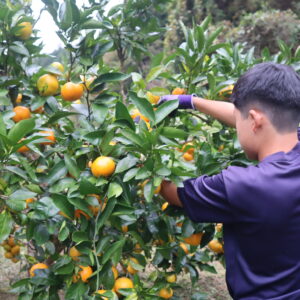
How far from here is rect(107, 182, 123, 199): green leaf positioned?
998 mm

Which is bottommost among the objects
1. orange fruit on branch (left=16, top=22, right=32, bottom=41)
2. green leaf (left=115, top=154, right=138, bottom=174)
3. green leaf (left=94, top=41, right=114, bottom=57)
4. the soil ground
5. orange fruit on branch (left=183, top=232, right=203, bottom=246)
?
the soil ground

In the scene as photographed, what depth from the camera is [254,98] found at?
0.98 meters

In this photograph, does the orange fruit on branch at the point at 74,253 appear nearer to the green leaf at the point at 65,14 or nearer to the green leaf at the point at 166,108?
the green leaf at the point at 166,108

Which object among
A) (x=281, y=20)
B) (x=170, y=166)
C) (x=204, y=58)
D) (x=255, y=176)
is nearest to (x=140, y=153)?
(x=170, y=166)

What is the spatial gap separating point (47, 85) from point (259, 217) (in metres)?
0.78

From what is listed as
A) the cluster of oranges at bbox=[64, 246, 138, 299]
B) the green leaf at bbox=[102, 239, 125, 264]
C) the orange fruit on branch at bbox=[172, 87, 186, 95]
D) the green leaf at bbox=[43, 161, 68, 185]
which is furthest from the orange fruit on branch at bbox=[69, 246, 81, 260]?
the orange fruit on branch at bbox=[172, 87, 186, 95]

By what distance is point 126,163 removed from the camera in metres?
1.02

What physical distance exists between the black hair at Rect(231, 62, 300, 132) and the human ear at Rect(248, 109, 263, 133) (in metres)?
0.02

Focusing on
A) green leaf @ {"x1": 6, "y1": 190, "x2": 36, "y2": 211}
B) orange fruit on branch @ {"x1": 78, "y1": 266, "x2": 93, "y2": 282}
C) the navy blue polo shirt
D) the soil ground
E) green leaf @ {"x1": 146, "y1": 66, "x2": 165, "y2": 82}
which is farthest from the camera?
the soil ground

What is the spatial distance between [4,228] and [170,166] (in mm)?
495

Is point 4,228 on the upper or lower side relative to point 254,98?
lower

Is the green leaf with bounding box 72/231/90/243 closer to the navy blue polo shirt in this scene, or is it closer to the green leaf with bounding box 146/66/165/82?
the navy blue polo shirt

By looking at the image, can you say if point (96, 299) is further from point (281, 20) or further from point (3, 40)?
point (281, 20)

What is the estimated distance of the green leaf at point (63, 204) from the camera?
1.05 metres
